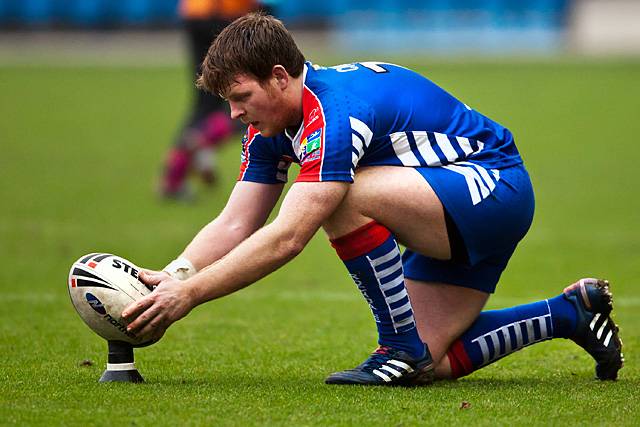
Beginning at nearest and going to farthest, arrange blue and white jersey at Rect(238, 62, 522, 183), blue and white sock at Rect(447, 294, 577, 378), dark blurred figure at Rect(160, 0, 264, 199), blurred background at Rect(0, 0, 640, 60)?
blue and white jersey at Rect(238, 62, 522, 183), blue and white sock at Rect(447, 294, 577, 378), dark blurred figure at Rect(160, 0, 264, 199), blurred background at Rect(0, 0, 640, 60)

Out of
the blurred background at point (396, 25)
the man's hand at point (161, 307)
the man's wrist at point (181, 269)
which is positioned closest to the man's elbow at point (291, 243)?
the man's hand at point (161, 307)

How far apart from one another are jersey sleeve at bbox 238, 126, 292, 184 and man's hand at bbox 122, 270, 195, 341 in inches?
29.9

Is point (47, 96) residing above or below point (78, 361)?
below

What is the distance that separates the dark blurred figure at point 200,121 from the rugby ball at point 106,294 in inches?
234

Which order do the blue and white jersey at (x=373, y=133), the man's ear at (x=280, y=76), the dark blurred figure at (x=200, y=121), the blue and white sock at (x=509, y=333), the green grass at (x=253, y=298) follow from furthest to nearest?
the dark blurred figure at (x=200, y=121) → the blue and white sock at (x=509, y=333) → the man's ear at (x=280, y=76) → the blue and white jersey at (x=373, y=133) → the green grass at (x=253, y=298)

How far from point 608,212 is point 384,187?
588cm

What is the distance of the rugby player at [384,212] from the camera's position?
3.99 m

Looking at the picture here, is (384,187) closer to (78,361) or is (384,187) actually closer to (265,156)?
(265,156)

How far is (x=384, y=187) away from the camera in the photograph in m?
4.18

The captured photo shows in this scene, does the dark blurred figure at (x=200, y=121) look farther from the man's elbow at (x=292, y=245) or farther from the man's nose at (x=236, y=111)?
the man's elbow at (x=292, y=245)

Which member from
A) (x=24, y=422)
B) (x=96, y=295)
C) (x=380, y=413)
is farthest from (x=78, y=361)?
(x=380, y=413)

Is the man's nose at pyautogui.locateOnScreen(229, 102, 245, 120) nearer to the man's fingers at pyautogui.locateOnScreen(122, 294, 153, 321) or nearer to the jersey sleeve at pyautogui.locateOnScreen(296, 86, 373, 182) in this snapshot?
the jersey sleeve at pyautogui.locateOnScreen(296, 86, 373, 182)

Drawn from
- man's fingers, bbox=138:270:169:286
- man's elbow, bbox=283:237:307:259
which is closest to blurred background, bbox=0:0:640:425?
man's fingers, bbox=138:270:169:286

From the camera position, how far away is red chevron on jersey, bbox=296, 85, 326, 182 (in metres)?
3.98
